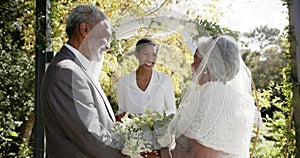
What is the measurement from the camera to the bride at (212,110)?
2.05m

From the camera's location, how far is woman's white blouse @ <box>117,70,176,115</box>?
221cm

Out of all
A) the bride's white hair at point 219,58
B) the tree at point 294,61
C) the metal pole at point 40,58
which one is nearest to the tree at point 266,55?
the tree at point 294,61

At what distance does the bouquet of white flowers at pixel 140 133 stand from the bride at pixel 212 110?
0.13 ft

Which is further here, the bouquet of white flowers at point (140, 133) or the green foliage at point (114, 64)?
the green foliage at point (114, 64)

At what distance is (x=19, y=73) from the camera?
518 cm

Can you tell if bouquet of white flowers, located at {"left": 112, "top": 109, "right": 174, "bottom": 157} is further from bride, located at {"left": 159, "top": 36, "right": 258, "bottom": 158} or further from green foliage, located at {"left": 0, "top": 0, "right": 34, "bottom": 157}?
green foliage, located at {"left": 0, "top": 0, "right": 34, "bottom": 157}

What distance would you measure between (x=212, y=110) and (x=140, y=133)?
334mm

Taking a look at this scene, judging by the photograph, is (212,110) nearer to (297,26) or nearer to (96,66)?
(96,66)

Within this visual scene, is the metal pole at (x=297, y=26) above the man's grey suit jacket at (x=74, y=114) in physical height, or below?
above

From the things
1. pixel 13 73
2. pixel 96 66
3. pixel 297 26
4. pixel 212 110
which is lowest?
pixel 13 73

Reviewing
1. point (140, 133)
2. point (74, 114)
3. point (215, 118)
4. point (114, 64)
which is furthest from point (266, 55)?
point (74, 114)

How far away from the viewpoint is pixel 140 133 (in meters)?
2.05

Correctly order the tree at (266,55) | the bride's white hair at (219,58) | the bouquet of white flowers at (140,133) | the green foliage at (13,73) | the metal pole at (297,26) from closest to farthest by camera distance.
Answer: the bouquet of white flowers at (140,133)
the bride's white hair at (219,58)
the metal pole at (297,26)
the green foliage at (13,73)
the tree at (266,55)

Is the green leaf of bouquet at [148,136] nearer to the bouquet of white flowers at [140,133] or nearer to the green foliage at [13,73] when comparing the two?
the bouquet of white flowers at [140,133]
